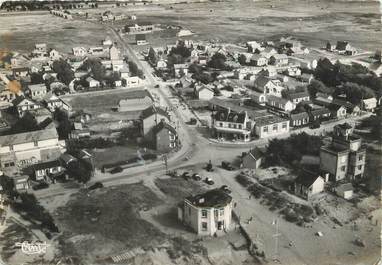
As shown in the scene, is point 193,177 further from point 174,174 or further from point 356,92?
point 356,92

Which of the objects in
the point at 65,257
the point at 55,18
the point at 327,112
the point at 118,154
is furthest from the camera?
the point at 55,18

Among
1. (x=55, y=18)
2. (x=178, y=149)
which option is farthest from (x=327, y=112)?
(x=55, y=18)

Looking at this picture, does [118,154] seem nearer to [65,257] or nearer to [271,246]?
[65,257]

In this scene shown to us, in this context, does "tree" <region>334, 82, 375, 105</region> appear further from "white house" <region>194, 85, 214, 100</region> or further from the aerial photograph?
"white house" <region>194, 85, 214, 100</region>

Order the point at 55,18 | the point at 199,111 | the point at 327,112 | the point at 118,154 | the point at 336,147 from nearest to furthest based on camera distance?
1. the point at 336,147
2. the point at 118,154
3. the point at 327,112
4. the point at 199,111
5. the point at 55,18

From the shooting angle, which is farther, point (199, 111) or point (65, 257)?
point (199, 111)

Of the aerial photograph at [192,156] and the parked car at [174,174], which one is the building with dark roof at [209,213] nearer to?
the aerial photograph at [192,156]
